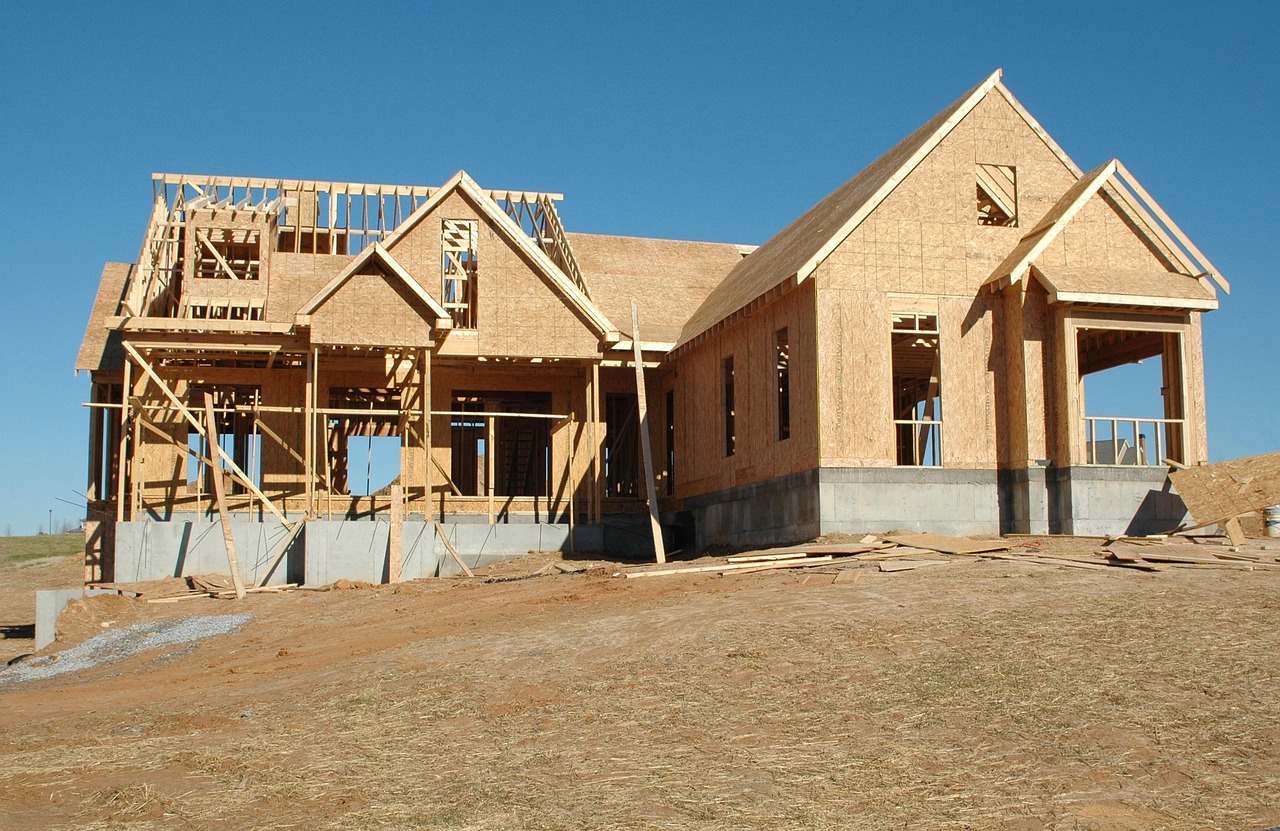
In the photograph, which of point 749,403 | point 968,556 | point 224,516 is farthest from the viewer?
point 749,403

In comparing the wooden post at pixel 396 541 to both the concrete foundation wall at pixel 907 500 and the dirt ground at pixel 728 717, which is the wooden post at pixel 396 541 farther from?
the concrete foundation wall at pixel 907 500

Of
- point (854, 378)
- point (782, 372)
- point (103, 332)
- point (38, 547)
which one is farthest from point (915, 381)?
point (38, 547)

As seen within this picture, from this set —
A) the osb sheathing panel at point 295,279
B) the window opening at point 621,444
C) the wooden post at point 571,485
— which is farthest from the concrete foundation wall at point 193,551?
the window opening at point 621,444

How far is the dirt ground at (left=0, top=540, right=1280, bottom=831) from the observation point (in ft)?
28.6

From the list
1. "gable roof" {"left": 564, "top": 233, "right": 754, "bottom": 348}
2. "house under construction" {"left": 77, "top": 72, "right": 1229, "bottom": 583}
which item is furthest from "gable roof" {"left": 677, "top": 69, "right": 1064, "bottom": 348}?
"gable roof" {"left": 564, "top": 233, "right": 754, "bottom": 348}

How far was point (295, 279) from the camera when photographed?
28828 millimetres

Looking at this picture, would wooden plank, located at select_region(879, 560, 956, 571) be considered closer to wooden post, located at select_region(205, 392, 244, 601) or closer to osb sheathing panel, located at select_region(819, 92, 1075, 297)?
osb sheathing panel, located at select_region(819, 92, 1075, 297)

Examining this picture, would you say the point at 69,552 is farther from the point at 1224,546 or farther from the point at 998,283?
the point at 1224,546

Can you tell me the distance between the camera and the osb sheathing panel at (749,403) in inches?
880

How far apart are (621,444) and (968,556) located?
14000mm

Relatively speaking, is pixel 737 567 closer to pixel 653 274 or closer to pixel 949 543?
pixel 949 543

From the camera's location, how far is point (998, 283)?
2234 cm

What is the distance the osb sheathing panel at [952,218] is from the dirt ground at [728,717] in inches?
264

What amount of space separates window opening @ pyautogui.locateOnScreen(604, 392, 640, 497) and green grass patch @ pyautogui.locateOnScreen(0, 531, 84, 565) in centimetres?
2185
